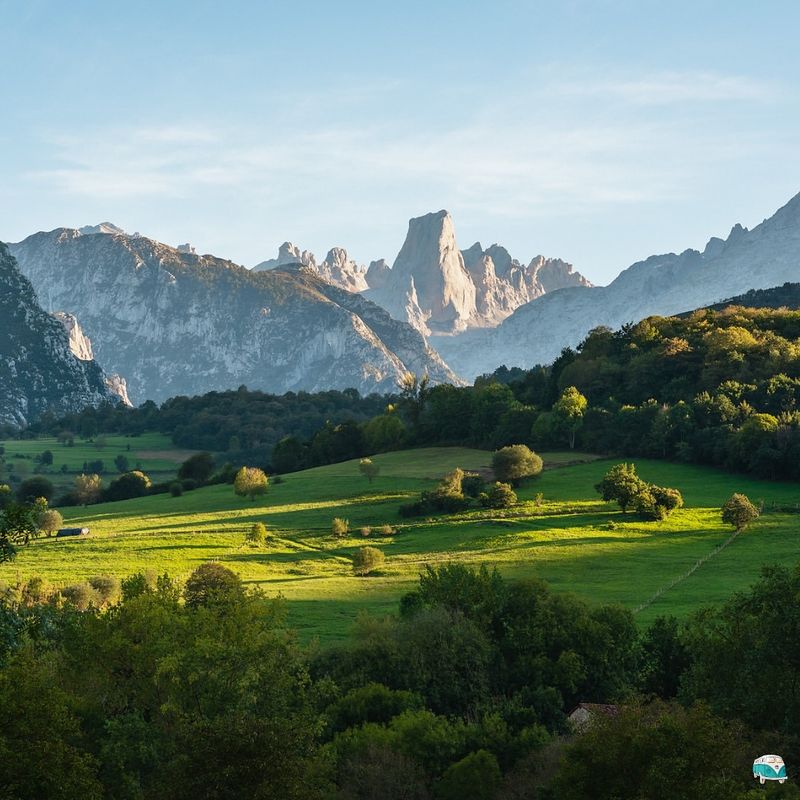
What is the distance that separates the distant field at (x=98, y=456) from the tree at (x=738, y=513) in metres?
88.5

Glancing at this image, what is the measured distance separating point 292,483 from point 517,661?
70.7 meters

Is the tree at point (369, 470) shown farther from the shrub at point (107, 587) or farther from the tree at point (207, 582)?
the shrub at point (107, 587)

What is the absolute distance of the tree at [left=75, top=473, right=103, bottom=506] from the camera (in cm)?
12269

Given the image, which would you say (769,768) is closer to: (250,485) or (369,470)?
(369,470)

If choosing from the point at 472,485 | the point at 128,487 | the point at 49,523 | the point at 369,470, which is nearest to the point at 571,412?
the point at 369,470

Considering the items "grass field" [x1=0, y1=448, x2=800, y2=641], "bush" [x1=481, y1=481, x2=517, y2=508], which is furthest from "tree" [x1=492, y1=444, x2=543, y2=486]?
"bush" [x1=481, y1=481, x2=517, y2=508]

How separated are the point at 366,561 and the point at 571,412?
Answer: 54.3 metres

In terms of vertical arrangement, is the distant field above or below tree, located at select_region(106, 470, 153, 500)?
above

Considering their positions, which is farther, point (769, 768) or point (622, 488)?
point (622, 488)

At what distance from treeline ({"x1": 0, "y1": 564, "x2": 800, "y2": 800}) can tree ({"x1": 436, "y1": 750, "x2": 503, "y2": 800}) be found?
6cm

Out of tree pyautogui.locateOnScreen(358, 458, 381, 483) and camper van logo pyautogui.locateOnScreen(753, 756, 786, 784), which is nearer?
camper van logo pyautogui.locateOnScreen(753, 756, 786, 784)

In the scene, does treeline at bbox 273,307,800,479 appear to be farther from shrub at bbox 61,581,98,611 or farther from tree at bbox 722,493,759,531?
shrub at bbox 61,581,98,611

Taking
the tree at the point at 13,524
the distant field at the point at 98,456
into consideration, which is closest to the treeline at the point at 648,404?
the distant field at the point at 98,456

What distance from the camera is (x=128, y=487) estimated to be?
5108 inches
